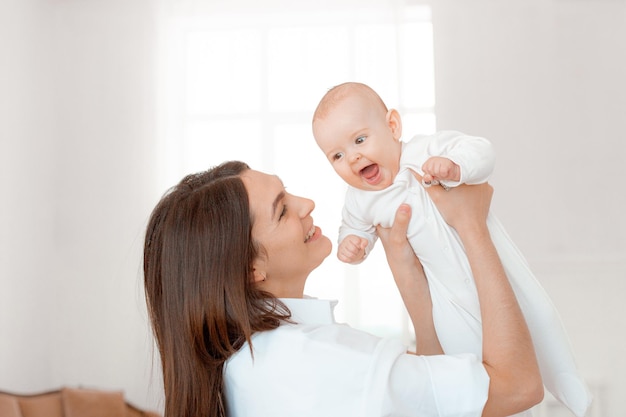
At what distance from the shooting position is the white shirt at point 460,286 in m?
1.58

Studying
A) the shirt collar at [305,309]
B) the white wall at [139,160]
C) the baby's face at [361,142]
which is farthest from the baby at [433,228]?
the white wall at [139,160]

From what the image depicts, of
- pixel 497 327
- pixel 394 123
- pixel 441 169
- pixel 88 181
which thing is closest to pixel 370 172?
pixel 394 123

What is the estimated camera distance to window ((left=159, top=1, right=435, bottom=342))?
147 inches

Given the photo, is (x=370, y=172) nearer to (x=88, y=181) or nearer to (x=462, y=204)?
(x=462, y=204)

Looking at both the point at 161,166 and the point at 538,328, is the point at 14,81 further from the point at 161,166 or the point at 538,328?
the point at 538,328

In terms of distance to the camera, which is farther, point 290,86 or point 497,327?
point 290,86

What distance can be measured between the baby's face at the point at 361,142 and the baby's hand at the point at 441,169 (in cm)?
15

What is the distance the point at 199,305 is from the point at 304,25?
2694mm

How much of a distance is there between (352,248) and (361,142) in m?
0.24

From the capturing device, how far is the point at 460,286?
160 cm

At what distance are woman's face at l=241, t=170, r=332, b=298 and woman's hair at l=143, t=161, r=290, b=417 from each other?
0.03 meters

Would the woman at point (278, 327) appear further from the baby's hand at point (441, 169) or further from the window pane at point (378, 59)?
the window pane at point (378, 59)

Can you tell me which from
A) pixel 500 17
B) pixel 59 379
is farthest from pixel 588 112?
pixel 59 379

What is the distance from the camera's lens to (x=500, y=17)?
370cm
